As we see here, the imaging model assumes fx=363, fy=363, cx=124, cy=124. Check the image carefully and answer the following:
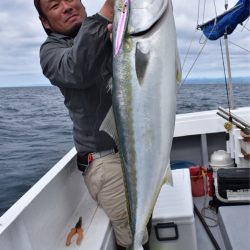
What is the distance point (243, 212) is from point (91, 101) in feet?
5.63

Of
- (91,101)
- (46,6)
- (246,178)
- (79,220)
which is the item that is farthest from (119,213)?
(246,178)

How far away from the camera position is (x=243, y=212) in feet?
10.2

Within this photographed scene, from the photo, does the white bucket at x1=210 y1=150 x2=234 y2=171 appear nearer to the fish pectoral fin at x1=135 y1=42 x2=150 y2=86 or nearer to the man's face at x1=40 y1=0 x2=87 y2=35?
the man's face at x1=40 y1=0 x2=87 y2=35

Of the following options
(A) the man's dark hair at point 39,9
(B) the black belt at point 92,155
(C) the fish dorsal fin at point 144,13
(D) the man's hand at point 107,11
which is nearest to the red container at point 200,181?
(B) the black belt at point 92,155

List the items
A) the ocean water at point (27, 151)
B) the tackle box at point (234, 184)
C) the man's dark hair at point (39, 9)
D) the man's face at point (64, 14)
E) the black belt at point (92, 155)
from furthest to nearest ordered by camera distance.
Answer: the ocean water at point (27, 151)
the tackle box at point (234, 184)
the black belt at point (92, 155)
the man's dark hair at point (39, 9)
the man's face at point (64, 14)

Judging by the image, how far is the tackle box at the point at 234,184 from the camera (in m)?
3.69

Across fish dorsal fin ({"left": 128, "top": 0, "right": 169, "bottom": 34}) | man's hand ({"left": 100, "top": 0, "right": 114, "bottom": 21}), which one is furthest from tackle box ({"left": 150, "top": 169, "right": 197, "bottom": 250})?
fish dorsal fin ({"left": 128, "top": 0, "right": 169, "bottom": 34})

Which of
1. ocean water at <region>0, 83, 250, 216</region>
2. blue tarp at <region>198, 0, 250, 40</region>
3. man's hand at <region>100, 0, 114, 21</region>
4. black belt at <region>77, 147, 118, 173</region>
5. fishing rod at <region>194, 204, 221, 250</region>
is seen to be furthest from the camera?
ocean water at <region>0, 83, 250, 216</region>

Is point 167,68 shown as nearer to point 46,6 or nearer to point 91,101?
point 91,101

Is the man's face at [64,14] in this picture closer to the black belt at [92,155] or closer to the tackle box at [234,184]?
the black belt at [92,155]

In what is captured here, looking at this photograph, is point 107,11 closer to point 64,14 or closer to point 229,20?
point 64,14

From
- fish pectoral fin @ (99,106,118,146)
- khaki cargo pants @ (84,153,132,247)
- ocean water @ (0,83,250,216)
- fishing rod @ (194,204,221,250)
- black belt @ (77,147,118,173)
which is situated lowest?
ocean water @ (0,83,250,216)

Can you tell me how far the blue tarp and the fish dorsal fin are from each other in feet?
10.9

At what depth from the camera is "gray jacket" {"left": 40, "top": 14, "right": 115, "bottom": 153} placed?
1.58 metres
